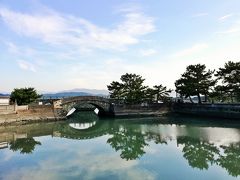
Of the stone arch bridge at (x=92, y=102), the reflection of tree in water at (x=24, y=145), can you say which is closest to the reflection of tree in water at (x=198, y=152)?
the reflection of tree in water at (x=24, y=145)

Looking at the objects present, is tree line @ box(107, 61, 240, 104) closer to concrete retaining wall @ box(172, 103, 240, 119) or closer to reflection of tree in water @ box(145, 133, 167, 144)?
concrete retaining wall @ box(172, 103, 240, 119)

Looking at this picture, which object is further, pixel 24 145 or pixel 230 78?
pixel 230 78

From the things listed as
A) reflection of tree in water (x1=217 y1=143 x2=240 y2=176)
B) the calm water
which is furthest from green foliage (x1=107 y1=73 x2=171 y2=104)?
reflection of tree in water (x1=217 y1=143 x2=240 y2=176)

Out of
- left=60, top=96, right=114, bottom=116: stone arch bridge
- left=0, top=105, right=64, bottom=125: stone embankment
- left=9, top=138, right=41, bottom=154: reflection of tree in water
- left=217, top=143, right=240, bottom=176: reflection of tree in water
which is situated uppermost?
left=60, top=96, right=114, bottom=116: stone arch bridge

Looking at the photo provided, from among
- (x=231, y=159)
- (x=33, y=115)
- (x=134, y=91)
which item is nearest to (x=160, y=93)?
(x=134, y=91)

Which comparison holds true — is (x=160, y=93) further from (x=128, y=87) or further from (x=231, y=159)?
(x=231, y=159)

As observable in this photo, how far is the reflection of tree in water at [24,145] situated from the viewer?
21.6 meters

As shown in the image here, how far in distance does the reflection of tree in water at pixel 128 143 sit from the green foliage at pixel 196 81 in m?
16.7

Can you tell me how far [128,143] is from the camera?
24328 mm

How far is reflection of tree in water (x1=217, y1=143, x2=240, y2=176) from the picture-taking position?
1486 centimetres

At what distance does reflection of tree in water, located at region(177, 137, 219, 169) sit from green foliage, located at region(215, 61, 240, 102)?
59.7 ft

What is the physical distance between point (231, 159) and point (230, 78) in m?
24.2

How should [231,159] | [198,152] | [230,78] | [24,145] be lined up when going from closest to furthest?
[231,159], [198,152], [24,145], [230,78]

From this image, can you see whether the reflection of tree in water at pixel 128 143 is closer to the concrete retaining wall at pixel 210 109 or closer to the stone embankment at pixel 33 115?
the stone embankment at pixel 33 115
